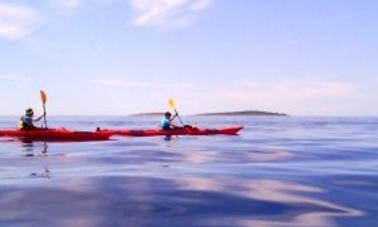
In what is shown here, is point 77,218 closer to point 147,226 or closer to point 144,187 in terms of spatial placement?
point 147,226

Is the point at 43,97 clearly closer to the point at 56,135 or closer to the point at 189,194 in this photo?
the point at 56,135

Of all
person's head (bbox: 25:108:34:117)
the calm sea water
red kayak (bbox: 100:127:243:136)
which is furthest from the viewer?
red kayak (bbox: 100:127:243:136)

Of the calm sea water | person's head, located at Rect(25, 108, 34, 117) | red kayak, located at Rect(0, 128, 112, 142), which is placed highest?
person's head, located at Rect(25, 108, 34, 117)

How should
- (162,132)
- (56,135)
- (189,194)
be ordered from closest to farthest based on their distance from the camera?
(189,194), (56,135), (162,132)

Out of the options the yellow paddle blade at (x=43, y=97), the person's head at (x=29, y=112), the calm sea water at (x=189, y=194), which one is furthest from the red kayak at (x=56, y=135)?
the calm sea water at (x=189, y=194)

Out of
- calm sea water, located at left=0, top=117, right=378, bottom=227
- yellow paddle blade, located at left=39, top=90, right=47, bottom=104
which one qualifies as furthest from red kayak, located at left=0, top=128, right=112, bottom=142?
calm sea water, located at left=0, top=117, right=378, bottom=227

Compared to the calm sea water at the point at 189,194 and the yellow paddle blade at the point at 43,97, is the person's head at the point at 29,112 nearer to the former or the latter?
the yellow paddle blade at the point at 43,97

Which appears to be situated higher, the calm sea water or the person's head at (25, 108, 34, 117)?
the person's head at (25, 108, 34, 117)

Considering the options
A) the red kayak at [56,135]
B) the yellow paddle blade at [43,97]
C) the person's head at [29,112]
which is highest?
the yellow paddle blade at [43,97]

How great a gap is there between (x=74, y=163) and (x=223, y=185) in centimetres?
651

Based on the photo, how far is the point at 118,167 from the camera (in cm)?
1401

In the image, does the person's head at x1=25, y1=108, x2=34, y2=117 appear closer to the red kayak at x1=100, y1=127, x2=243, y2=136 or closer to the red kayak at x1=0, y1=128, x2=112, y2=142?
the red kayak at x1=0, y1=128, x2=112, y2=142

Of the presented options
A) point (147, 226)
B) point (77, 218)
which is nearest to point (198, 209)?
point (147, 226)

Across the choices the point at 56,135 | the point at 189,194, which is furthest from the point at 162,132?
the point at 189,194
